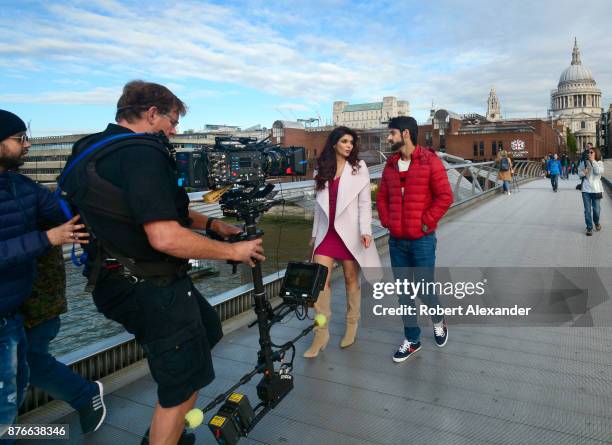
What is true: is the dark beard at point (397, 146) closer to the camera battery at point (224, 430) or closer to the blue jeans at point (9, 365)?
the camera battery at point (224, 430)

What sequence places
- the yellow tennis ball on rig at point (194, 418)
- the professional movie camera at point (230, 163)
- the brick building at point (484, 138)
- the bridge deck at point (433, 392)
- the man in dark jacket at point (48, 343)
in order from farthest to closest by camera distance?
the brick building at point (484, 138) < the bridge deck at point (433, 392) < the man in dark jacket at point (48, 343) < the professional movie camera at point (230, 163) < the yellow tennis ball on rig at point (194, 418)

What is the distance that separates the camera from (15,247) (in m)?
2.02

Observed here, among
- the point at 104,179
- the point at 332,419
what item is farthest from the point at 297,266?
the point at 104,179

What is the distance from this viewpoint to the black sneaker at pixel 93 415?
8.57ft

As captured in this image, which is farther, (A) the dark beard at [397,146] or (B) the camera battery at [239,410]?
(A) the dark beard at [397,146]

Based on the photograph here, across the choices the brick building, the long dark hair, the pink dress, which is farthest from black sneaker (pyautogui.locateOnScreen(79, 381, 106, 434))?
the brick building

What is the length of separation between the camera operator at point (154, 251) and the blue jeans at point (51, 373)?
0.58 metres

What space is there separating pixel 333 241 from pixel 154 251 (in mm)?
1947

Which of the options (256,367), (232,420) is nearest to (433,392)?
(256,367)

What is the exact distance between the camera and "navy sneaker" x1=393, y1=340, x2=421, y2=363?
11.4ft

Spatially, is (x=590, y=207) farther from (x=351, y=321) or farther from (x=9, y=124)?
(x=9, y=124)

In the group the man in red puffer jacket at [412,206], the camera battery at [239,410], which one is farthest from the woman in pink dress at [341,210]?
the camera battery at [239,410]

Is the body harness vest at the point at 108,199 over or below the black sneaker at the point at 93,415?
over

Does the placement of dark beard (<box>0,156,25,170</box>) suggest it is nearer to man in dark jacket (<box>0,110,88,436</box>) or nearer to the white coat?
man in dark jacket (<box>0,110,88,436</box>)
